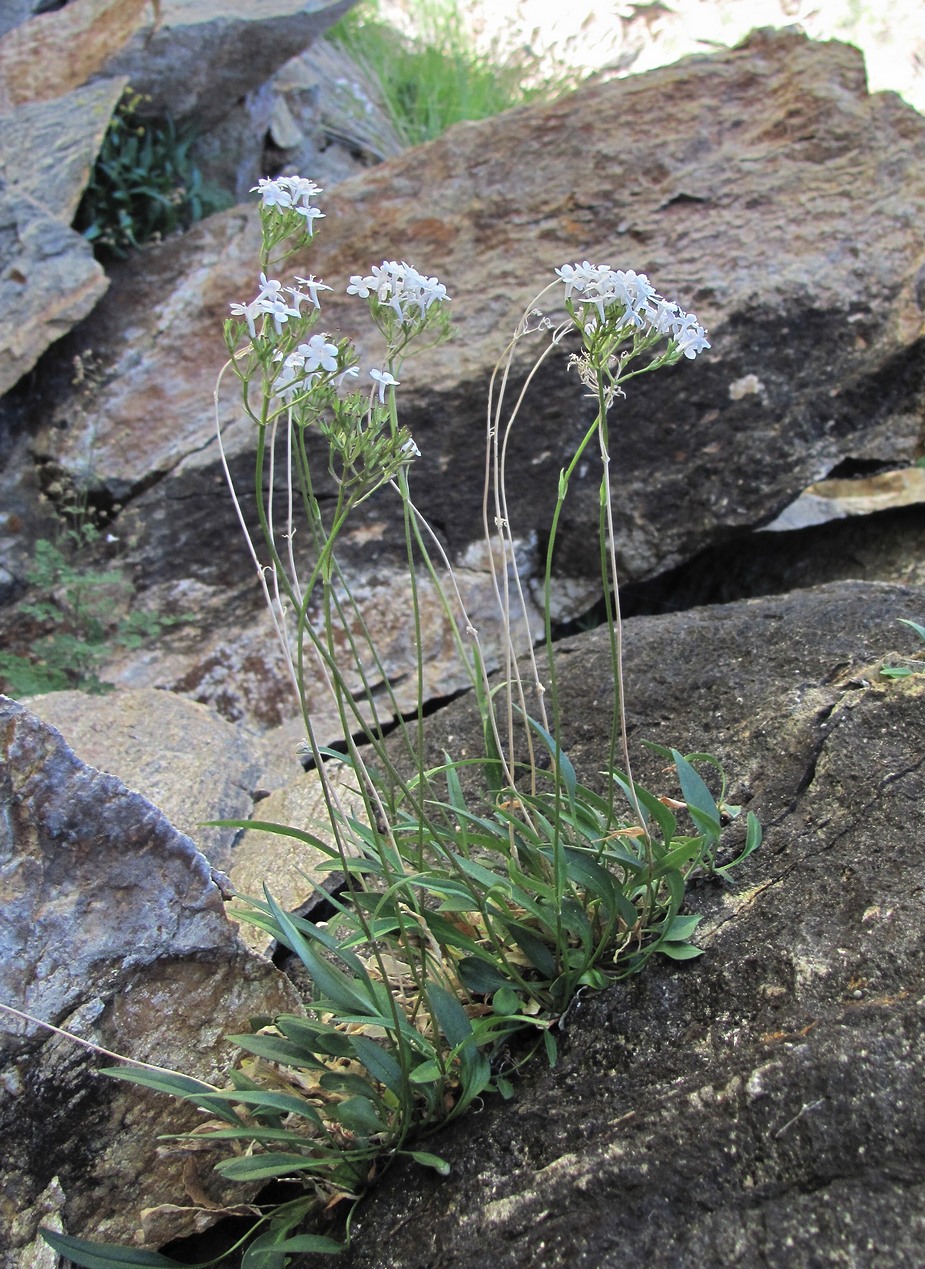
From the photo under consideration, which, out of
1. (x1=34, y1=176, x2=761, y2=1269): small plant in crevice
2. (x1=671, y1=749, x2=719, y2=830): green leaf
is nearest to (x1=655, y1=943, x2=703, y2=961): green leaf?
(x1=34, y1=176, x2=761, y2=1269): small plant in crevice

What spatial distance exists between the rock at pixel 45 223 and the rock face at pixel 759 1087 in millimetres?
3713

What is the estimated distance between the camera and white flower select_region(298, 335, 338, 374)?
55.9 inches

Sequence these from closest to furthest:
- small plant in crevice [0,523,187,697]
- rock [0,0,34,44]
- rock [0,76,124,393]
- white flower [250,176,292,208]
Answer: white flower [250,176,292,208], small plant in crevice [0,523,187,697], rock [0,76,124,393], rock [0,0,34,44]

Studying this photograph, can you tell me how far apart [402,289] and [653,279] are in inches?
120

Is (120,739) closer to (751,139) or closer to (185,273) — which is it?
(185,273)

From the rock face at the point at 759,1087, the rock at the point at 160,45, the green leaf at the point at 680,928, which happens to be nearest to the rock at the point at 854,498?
the rock face at the point at 759,1087

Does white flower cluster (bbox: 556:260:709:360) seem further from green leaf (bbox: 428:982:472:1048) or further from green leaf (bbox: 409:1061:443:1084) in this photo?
green leaf (bbox: 409:1061:443:1084)

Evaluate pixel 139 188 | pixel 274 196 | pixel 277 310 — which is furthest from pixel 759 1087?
pixel 139 188

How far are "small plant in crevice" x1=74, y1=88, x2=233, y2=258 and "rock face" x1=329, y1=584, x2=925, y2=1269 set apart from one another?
4.38 metres

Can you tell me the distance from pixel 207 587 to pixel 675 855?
2929mm

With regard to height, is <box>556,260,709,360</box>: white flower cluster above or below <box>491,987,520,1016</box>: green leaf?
above

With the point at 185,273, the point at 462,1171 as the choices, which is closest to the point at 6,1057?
the point at 462,1171

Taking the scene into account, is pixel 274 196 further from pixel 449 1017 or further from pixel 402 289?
pixel 449 1017

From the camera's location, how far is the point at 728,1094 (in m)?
1.54
